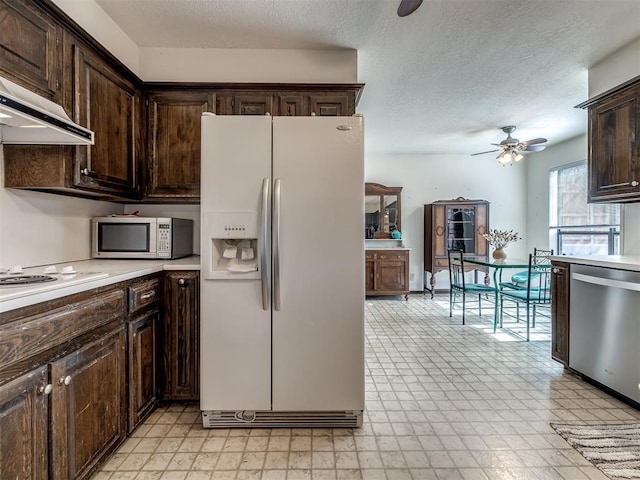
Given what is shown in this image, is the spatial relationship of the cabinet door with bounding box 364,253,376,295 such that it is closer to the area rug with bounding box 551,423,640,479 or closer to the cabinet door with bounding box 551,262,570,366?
the cabinet door with bounding box 551,262,570,366

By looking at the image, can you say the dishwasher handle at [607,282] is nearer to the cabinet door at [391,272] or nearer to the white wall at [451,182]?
the cabinet door at [391,272]

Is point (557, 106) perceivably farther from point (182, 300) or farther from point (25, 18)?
point (25, 18)

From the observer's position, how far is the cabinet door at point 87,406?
50.1 inches

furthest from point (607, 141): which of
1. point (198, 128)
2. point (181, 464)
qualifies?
point (181, 464)

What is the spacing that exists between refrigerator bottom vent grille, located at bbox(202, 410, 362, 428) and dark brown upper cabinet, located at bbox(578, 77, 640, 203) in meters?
2.62

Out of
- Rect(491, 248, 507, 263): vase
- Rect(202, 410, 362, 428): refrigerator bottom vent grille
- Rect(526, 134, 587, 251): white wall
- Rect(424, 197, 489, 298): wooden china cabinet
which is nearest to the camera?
Rect(202, 410, 362, 428): refrigerator bottom vent grille

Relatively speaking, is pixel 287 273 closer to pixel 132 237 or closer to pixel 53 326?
pixel 53 326

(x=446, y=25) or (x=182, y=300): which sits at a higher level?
(x=446, y=25)

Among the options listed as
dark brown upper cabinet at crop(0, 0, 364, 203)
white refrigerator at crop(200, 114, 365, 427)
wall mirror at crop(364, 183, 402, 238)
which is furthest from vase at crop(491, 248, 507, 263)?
white refrigerator at crop(200, 114, 365, 427)

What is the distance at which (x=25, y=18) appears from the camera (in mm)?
1538

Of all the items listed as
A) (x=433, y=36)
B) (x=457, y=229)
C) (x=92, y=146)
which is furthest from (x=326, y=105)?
(x=457, y=229)

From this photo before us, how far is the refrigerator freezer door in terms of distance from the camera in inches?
75.0

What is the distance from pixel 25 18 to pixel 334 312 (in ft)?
Answer: 6.89

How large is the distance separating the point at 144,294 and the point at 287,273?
2.75 ft
